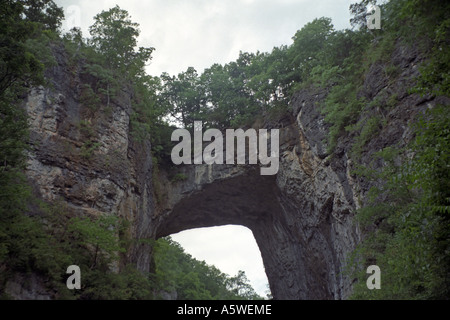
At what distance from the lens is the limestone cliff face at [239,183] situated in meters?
13.8

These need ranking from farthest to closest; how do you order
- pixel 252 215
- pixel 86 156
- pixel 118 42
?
1. pixel 252 215
2. pixel 118 42
3. pixel 86 156

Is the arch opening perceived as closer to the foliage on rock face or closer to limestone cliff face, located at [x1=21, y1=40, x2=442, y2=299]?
limestone cliff face, located at [x1=21, y1=40, x2=442, y2=299]

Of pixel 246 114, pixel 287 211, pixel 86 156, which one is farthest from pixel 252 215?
pixel 86 156

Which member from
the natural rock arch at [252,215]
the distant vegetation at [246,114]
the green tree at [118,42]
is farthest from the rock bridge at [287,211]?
the green tree at [118,42]

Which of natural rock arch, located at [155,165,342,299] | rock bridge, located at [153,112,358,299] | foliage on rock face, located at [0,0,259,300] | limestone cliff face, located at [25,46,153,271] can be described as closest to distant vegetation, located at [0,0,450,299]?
foliage on rock face, located at [0,0,259,300]

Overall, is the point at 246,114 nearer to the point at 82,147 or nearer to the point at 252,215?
the point at 252,215

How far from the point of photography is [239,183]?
20.0 meters

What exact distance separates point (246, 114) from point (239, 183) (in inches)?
152

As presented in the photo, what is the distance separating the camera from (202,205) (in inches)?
844

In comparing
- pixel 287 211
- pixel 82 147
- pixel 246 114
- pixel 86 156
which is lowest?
pixel 287 211

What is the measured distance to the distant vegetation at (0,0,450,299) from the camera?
22.9 feet

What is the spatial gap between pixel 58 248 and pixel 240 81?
1521 cm

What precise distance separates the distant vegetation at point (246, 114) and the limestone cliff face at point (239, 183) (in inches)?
21.2
